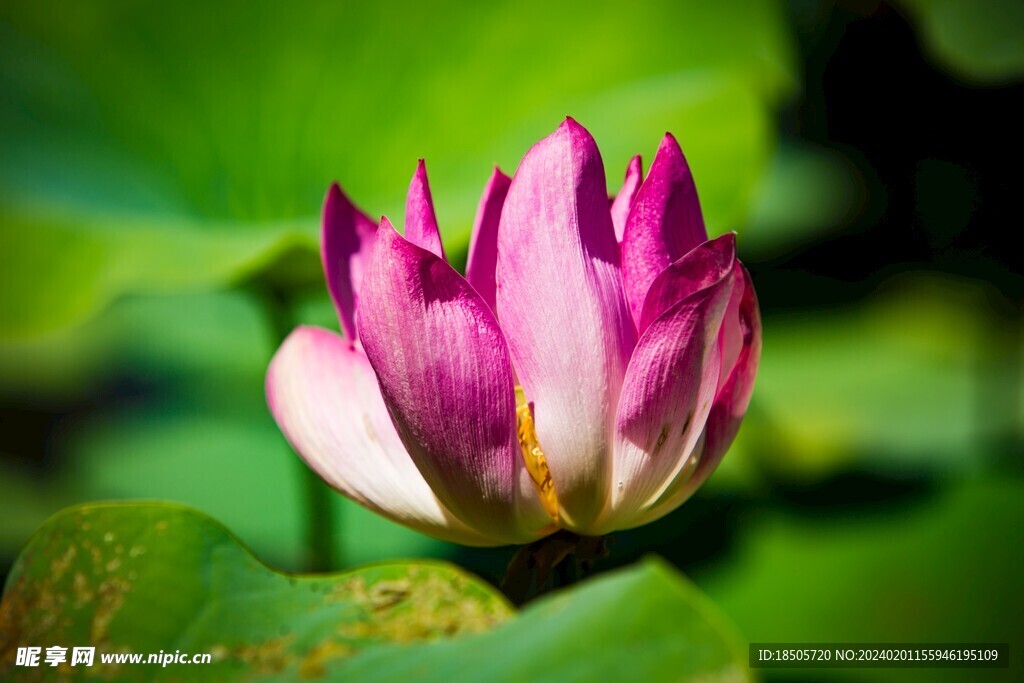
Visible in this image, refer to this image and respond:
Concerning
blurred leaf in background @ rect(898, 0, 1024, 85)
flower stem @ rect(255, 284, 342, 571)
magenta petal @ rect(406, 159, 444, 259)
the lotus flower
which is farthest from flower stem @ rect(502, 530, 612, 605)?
blurred leaf in background @ rect(898, 0, 1024, 85)

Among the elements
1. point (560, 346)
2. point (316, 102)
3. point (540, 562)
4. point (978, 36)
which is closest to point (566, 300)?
point (560, 346)

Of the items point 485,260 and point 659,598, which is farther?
point 485,260

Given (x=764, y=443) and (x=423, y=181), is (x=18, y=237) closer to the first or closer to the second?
(x=423, y=181)

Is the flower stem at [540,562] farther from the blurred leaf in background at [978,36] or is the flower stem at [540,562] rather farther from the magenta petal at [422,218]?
the blurred leaf in background at [978,36]

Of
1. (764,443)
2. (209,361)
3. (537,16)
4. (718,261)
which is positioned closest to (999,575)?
(764,443)

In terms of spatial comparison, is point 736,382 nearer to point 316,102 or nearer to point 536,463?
point 536,463

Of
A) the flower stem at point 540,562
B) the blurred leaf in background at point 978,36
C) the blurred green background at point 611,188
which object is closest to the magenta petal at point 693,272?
the flower stem at point 540,562
